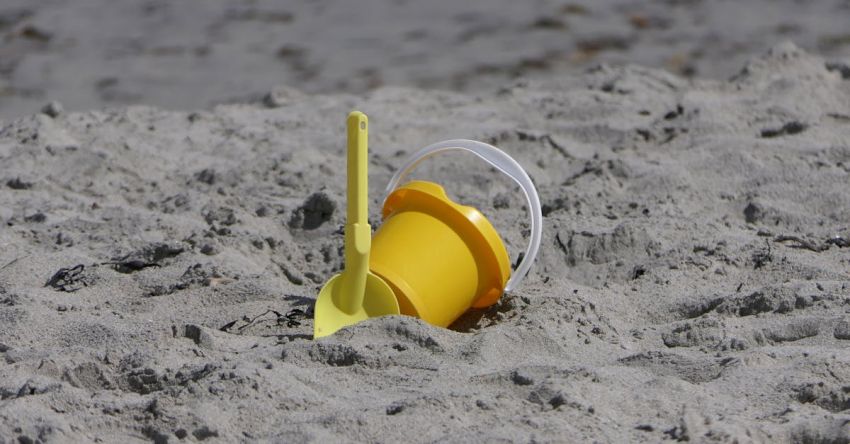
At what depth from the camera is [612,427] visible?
6.40 ft

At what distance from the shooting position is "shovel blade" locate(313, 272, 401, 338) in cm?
240

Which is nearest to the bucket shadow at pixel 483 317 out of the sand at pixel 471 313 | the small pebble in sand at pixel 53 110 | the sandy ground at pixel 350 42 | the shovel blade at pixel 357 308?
the sand at pixel 471 313

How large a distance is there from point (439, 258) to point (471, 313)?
206 millimetres

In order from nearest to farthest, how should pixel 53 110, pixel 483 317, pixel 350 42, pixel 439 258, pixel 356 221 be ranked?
pixel 356 221
pixel 439 258
pixel 483 317
pixel 53 110
pixel 350 42

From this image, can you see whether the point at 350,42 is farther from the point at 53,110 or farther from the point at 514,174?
the point at 514,174

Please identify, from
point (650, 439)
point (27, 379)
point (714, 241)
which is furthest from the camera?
point (714, 241)

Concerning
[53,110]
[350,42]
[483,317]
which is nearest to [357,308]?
[483,317]

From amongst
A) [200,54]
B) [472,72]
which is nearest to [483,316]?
[472,72]

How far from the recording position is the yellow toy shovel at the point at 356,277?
7.61ft

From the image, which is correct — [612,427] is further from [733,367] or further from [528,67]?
[528,67]

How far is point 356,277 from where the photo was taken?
7.83 feet

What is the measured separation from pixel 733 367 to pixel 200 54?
346 centimetres

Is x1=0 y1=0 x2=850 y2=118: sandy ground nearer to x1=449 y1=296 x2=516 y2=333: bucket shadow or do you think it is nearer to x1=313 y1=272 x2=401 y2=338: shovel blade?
x1=449 y1=296 x2=516 y2=333: bucket shadow

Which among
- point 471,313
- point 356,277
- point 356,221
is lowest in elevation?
point 471,313
